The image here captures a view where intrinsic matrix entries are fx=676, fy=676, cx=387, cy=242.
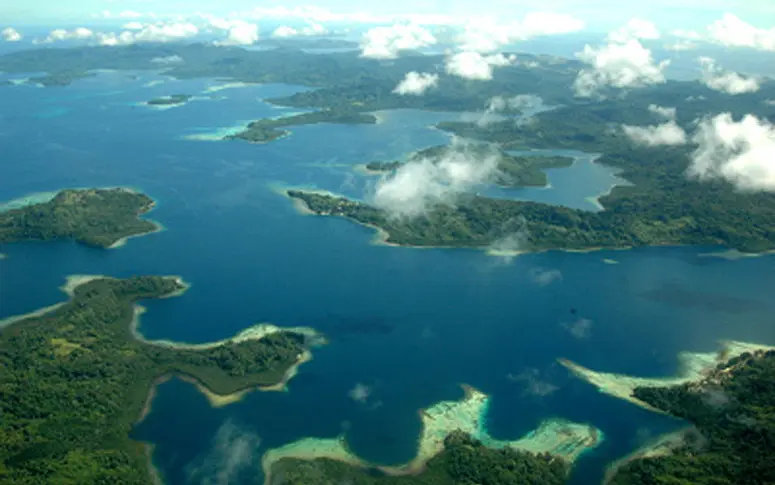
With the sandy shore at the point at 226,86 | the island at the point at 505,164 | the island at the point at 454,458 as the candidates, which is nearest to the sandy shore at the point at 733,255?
the island at the point at 505,164

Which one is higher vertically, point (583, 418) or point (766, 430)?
point (766, 430)

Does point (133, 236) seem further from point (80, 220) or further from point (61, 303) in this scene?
point (61, 303)

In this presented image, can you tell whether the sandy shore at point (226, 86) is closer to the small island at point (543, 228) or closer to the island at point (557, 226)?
the island at point (557, 226)

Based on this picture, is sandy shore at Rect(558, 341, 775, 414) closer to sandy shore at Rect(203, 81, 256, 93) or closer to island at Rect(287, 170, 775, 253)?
island at Rect(287, 170, 775, 253)

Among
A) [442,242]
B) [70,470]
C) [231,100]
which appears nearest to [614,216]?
[442,242]

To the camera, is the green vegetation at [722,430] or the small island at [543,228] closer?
the green vegetation at [722,430]

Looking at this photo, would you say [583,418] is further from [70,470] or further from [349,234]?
[349,234]

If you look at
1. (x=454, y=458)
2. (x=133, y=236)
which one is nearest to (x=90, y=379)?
(x=454, y=458)
